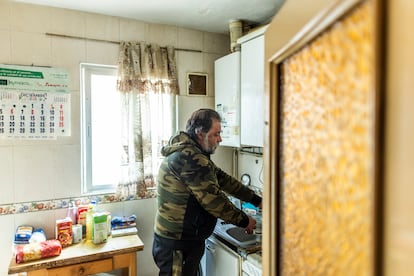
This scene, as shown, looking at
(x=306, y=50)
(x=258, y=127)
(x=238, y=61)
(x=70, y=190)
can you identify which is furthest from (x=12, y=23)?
(x=306, y=50)

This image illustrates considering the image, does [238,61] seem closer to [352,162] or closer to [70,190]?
[70,190]

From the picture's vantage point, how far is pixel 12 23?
1858mm

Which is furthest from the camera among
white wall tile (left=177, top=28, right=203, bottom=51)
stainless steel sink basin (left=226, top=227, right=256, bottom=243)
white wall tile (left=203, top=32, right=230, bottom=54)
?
white wall tile (left=203, top=32, right=230, bottom=54)

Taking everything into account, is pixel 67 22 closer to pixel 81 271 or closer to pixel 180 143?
pixel 180 143

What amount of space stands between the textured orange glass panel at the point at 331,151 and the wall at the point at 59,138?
1.80m

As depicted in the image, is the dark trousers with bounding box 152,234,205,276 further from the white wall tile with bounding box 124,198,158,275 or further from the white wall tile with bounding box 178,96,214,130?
the white wall tile with bounding box 178,96,214,130

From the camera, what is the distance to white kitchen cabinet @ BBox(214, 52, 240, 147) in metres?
2.15

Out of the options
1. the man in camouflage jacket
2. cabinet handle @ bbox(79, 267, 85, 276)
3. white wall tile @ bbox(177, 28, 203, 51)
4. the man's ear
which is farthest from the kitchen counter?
white wall tile @ bbox(177, 28, 203, 51)

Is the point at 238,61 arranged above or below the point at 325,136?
above

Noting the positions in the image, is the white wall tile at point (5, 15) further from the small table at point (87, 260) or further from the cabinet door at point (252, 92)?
the cabinet door at point (252, 92)

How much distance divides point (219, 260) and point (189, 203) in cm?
52

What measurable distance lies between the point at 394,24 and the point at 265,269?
0.65 meters

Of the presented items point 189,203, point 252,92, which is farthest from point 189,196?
point 252,92

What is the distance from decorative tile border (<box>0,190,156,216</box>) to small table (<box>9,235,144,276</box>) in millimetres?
302
